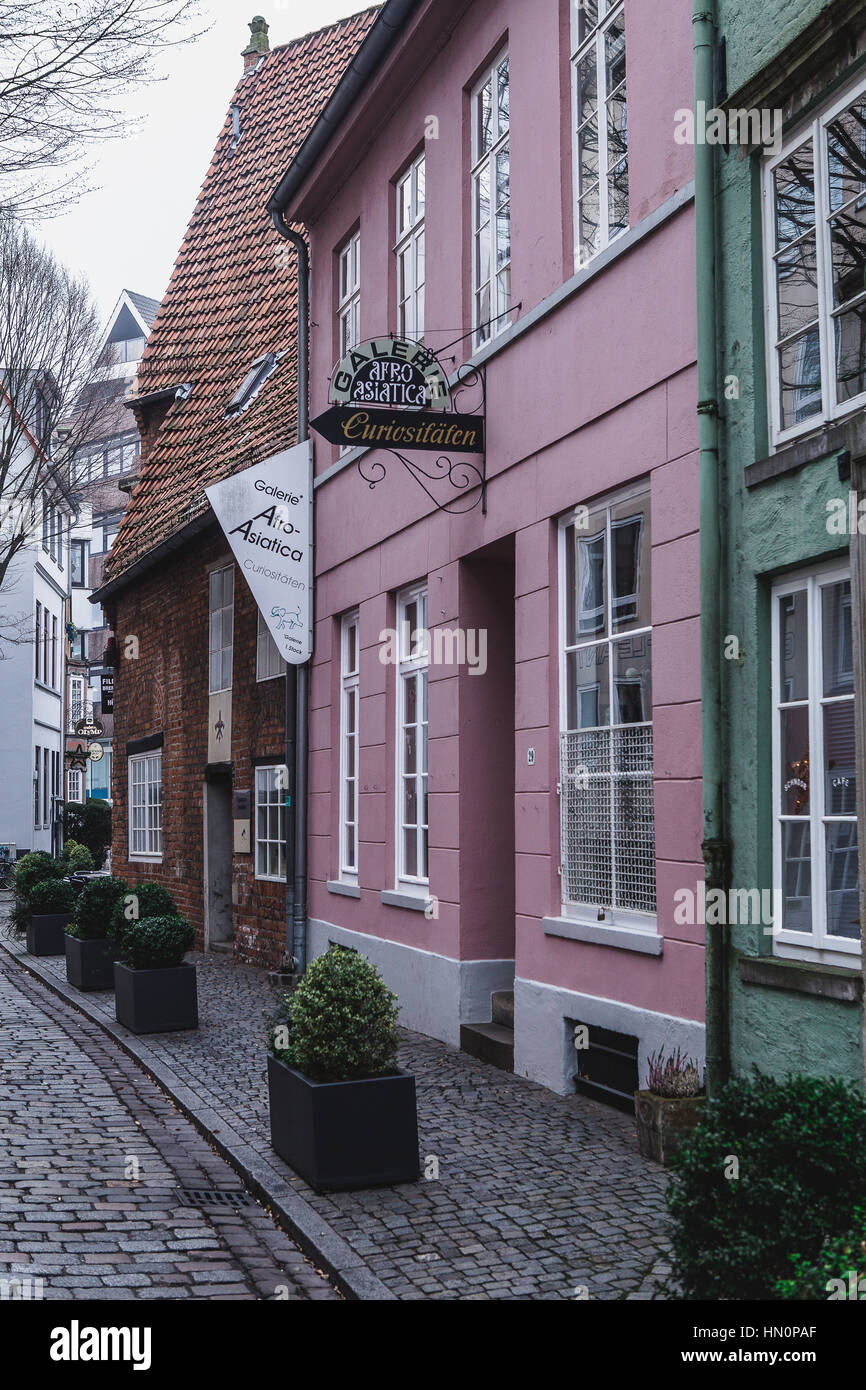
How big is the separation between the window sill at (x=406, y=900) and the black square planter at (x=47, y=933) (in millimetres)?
7815

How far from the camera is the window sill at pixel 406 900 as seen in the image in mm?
10992

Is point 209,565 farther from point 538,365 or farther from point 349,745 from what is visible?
point 538,365

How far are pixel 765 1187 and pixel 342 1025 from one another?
3287mm

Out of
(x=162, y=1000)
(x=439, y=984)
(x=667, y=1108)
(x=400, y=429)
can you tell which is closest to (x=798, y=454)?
(x=667, y=1108)

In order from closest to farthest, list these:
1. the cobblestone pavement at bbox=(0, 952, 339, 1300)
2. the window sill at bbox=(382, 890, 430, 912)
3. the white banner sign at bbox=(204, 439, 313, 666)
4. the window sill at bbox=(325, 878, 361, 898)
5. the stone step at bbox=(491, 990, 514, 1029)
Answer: the cobblestone pavement at bbox=(0, 952, 339, 1300) < the stone step at bbox=(491, 990, 514, 1029) < the window sill at bbox=(382, 890, 430, 912) < the window sill at bbox=(325, 878, 361, 898) < the white banner sign at bbox=(204, 439, 313, 666)

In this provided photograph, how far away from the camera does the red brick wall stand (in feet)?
52.8

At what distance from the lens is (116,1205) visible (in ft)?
21.3

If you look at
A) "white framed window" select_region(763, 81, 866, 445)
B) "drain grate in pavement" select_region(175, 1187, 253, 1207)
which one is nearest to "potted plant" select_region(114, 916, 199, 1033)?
"drain grate in pavement" select_region(175, 1187, 253, 1207)

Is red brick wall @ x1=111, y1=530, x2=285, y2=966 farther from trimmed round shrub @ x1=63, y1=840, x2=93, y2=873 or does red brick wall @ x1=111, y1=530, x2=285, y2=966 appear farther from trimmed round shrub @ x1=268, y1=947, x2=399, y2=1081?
trimmed round shrub @ x1=268, y1=947, x2=399, y2=1081

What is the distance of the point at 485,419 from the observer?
10.1 m

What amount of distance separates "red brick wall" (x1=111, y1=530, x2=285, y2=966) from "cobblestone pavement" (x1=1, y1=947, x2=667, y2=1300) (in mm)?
6388

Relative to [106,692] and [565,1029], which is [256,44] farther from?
[565,1029]

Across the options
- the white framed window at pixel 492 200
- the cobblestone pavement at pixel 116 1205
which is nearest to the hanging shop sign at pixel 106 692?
the cobblestone pavement at pixel 116 1205
